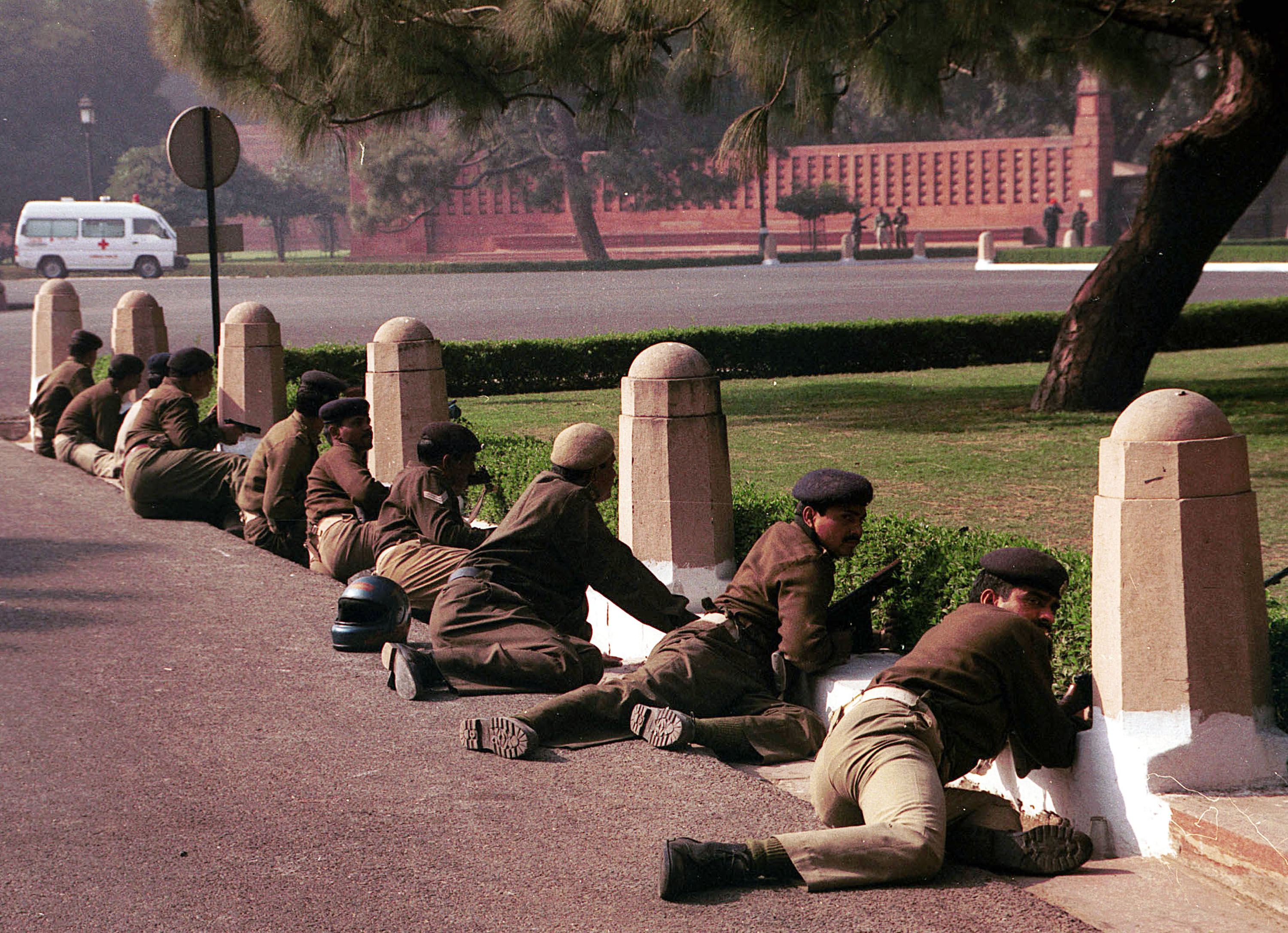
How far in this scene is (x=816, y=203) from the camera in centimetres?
4900

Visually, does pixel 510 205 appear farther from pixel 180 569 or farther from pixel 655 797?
pixel 655 797

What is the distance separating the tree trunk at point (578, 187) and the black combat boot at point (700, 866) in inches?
1751

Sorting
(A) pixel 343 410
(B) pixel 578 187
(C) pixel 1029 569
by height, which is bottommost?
(C) pixel 1029 569

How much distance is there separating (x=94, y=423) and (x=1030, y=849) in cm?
910

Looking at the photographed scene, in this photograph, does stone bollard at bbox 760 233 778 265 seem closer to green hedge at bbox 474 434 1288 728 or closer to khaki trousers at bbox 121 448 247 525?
khaki trousers at bbox 121 448 247 525

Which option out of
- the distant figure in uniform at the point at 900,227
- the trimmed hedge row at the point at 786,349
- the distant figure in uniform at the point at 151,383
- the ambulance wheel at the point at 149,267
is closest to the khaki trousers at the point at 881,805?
the distant figure in uniform at the point at 151,383

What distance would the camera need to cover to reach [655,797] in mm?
4281

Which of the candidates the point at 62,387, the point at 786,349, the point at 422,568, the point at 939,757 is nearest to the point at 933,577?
the point at 939,757

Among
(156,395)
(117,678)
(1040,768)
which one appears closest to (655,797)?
(1040,768)

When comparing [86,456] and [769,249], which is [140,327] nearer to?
[86,456]

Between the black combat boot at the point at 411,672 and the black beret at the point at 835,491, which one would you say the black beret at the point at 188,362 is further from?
A: the black beret at the point at 835,491

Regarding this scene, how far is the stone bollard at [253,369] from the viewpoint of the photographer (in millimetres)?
10336

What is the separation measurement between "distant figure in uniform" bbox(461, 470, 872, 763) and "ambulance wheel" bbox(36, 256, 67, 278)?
3970 cm

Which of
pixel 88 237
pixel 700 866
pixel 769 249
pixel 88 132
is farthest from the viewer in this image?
pixel 88 132
